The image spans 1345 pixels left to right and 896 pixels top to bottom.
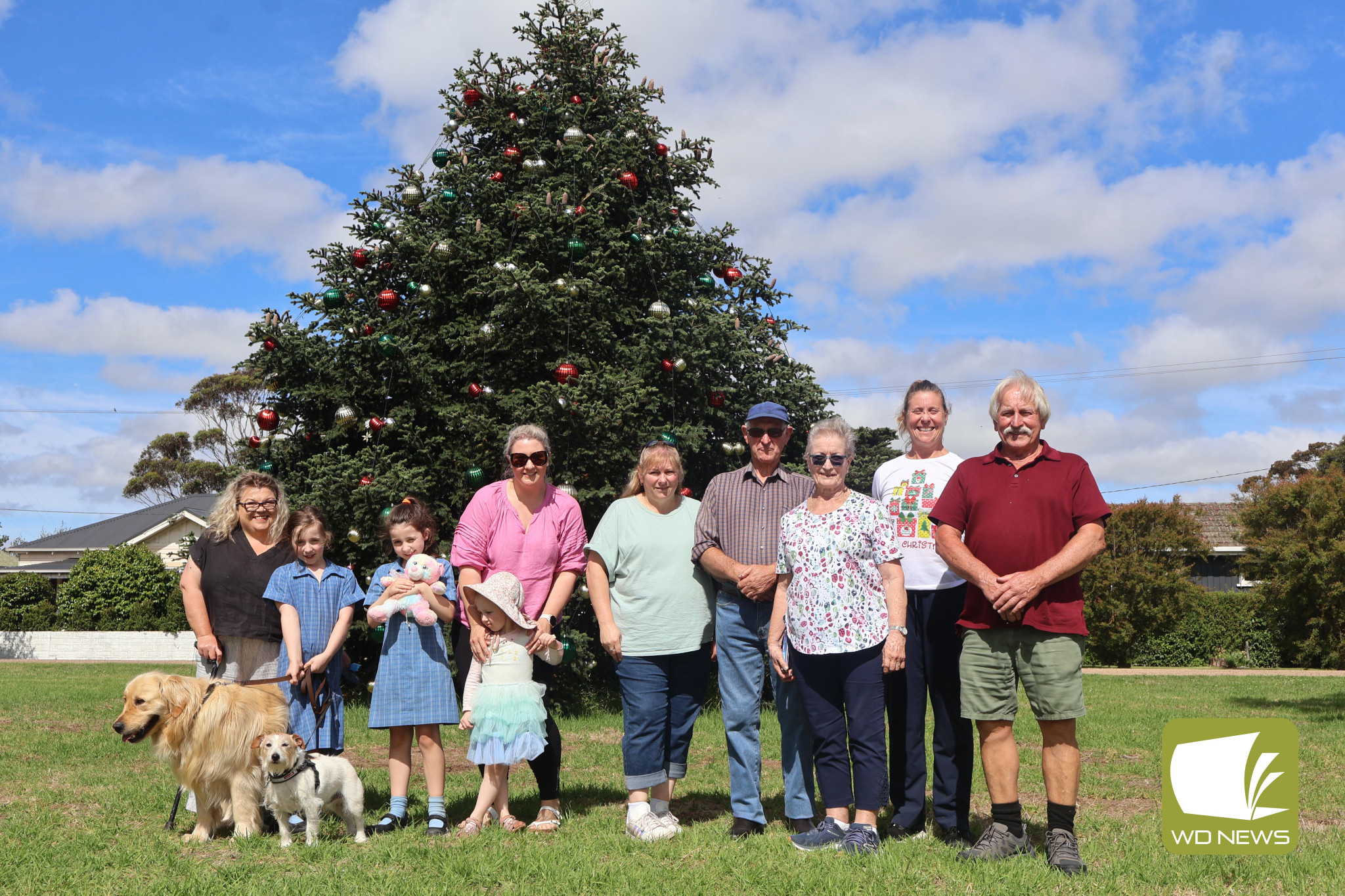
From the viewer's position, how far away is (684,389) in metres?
10.4

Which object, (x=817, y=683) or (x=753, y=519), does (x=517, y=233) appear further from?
(x=817, y=683)

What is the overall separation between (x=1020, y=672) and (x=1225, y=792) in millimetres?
1273

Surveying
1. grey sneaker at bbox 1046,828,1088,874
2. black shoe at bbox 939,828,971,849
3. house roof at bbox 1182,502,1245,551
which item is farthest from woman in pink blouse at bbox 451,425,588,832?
house roof at bbox 1182,502,1245,551

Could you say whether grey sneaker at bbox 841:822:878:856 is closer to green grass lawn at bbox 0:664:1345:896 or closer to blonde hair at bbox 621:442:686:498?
green grass lawn at bbox 0:664:1345:896

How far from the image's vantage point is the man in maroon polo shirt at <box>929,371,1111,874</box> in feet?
13.5

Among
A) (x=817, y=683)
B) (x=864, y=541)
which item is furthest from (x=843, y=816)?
(x=864, y=541)

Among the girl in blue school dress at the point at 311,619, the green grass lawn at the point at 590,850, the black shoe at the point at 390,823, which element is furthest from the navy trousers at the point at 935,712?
the girl in blue school dress at the point at 311,619

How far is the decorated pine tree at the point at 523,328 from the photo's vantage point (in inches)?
→ 377

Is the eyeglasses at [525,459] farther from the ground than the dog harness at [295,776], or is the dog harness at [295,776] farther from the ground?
the eyeglasses at [525,459]

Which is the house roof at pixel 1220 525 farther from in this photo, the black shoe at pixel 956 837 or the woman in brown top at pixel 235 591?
the woman in brown top at pixel 235 591

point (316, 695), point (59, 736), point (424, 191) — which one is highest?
point (424, 191)

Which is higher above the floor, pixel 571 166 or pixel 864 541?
pixel 571 166

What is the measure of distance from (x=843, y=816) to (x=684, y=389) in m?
6.42

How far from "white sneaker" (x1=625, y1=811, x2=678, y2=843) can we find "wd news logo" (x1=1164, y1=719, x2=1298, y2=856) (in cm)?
234
